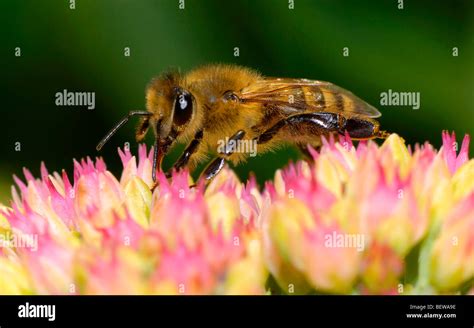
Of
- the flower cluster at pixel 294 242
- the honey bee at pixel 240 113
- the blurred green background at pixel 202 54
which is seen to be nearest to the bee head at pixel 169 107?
the honey bee at pixel 240 113

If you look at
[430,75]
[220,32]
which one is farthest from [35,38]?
[430,75]

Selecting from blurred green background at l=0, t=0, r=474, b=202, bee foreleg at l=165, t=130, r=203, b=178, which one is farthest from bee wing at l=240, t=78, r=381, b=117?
blurred green background at l=0, t=0, r=474, b=202

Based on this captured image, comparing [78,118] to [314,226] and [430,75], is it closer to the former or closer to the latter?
[430,75]

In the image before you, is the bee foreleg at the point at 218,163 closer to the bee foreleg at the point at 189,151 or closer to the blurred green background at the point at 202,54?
the bee foreleg at the point at 189,151

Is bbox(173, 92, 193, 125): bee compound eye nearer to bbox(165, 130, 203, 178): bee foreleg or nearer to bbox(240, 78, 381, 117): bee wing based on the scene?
bbox(165, 130, 203, 178): bee foreleg

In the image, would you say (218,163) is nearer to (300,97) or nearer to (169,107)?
(169,107)
